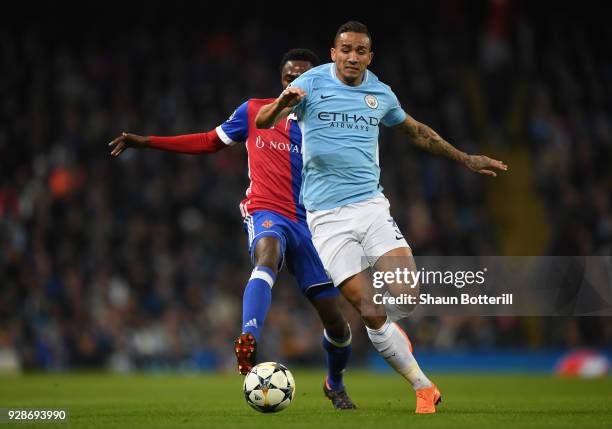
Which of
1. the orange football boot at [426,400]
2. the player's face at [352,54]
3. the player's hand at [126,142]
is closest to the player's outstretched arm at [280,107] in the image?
the player's face at [352,54]

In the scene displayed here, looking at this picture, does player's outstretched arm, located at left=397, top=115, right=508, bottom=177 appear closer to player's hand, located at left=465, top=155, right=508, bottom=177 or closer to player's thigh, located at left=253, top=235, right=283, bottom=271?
player's hand, located at left=465, top=155, right=508, bottom=177

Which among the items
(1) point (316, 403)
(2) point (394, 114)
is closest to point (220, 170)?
(1) point (316, 403)

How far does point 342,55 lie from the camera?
7.18 meters

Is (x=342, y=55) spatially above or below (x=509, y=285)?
above

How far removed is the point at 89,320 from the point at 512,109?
9.43 metres

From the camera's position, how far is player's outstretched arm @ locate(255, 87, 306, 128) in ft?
21.8

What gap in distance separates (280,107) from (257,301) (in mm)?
1461

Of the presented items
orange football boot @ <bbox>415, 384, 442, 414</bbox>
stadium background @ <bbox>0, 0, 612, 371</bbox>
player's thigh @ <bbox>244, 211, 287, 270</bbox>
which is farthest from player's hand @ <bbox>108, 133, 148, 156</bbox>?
stadium background @ <bbox>0, 0, 612, 371</bbox>

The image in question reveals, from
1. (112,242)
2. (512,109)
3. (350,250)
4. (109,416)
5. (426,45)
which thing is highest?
(426,45)

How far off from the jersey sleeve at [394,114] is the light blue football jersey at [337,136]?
0.13m

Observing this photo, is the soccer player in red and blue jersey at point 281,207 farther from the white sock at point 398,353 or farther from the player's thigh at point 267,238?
the white sock at point 398,353

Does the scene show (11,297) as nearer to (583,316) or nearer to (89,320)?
(89,320)

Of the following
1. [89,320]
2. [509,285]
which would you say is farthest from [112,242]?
[509,285]

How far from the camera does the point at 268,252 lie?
780 centimetres
